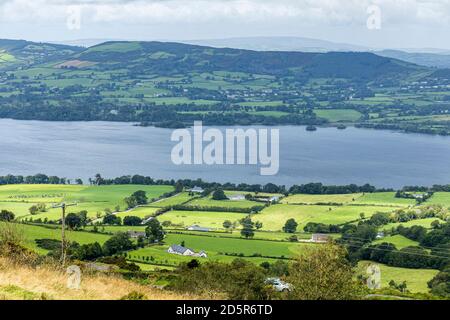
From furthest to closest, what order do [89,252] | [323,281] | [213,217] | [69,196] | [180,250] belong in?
[69,196]
[213,217]
[180,250]
[89,252]
[323,281]

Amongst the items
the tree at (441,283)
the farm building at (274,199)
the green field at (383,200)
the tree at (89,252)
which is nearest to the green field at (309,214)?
the farm building at (274,199)

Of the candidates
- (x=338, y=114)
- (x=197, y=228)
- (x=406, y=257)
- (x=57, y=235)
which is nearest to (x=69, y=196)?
(x=197, y=228)

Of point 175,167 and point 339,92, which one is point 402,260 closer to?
point 175,167

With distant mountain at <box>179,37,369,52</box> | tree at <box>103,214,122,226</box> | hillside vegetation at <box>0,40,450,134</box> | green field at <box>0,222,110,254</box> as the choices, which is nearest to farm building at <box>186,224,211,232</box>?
tree at <box>103,214,122,226</box>

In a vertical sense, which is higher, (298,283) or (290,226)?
(298,283)

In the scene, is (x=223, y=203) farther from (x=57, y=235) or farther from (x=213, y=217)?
(x=57, y=235)

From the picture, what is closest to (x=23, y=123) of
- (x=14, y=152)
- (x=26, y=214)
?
(x=14, y=152)

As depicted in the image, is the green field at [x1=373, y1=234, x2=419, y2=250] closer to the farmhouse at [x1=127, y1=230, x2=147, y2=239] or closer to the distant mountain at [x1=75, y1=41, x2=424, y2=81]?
the farmhouse at [x1=127, y1=230, x2=147, y2=239]
